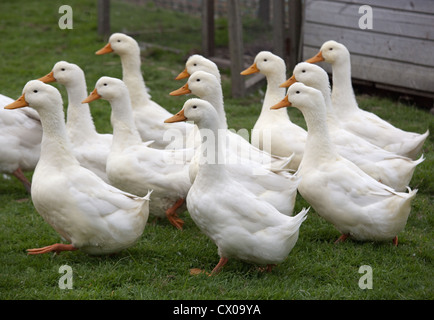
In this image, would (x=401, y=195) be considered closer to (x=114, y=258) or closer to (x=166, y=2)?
(x=114, y=258)

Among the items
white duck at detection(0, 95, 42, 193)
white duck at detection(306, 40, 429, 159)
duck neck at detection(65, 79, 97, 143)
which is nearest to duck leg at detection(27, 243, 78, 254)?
duck neck at detection(65, 79, 97, 143)

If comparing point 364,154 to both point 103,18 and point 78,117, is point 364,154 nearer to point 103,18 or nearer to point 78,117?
point 78,117

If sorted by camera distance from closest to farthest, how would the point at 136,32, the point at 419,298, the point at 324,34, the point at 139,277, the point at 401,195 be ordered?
the point at 419,298 < the point at 139,277 < the point at 401,195 < the point at 324,34 < the point at 136,32

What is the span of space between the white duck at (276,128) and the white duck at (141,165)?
3.02 ft

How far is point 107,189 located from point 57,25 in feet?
30.2

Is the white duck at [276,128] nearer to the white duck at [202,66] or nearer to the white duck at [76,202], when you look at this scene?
the white duck at [202,66]

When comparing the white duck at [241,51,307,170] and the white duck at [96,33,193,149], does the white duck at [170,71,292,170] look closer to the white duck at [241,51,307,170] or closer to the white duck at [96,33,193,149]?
the white duck at [241,51,307,170]

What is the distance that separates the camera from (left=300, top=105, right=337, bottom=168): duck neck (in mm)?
5164

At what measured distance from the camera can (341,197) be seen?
4969mm

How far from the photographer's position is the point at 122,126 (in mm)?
5660

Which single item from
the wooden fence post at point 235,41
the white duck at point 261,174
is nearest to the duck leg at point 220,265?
the white duck at point 261,174

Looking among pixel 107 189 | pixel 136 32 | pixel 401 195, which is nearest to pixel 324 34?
pixel 136 32

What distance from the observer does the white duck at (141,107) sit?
681 cm

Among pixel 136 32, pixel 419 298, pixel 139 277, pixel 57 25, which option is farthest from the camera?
pixel 57 25
